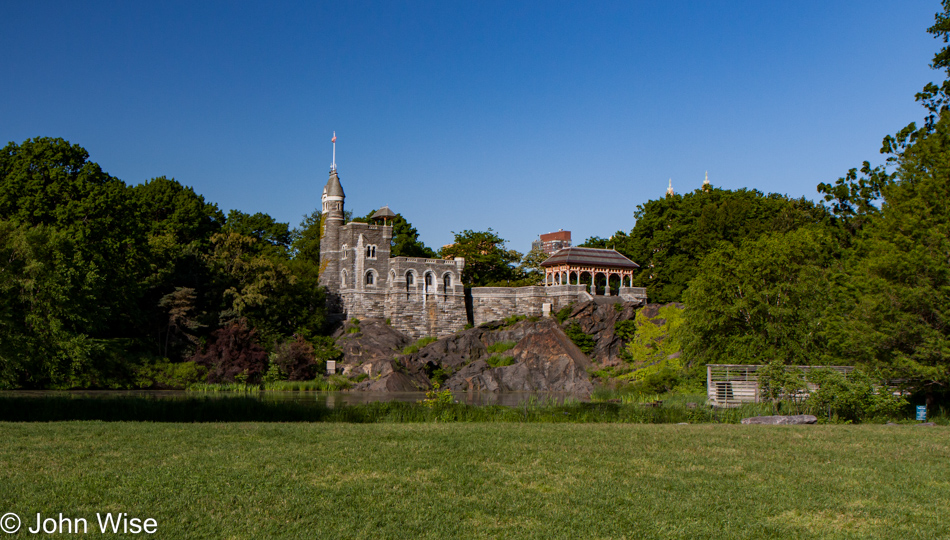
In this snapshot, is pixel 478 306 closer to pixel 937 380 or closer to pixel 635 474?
pixel 937 380

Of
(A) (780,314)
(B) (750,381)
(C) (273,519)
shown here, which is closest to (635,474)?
(C) (273,519)

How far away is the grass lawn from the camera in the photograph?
8227 millimetres

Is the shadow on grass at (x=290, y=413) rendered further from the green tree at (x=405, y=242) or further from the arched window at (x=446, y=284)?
the green tree at (x=405, y=242)

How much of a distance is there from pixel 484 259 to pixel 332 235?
15.9 metres

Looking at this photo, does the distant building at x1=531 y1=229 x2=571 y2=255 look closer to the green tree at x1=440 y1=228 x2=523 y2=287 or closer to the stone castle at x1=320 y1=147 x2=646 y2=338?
the green tree at x1=440 y1=228 x2=523 y2=287

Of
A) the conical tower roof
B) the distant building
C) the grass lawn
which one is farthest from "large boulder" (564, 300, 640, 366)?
the distant building

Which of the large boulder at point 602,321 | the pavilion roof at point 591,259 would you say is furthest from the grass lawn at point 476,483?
the pavilion roof at point 591,259

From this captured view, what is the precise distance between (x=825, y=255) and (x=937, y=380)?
15307 mm

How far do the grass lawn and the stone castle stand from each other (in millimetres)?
41888

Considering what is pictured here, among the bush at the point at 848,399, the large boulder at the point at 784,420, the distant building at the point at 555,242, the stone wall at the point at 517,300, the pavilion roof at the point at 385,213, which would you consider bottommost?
the large boulder at the point at 784,420

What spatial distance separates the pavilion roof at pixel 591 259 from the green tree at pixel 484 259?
11.4 meters

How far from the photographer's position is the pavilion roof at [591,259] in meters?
58.4

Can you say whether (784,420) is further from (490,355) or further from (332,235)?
(332,235)

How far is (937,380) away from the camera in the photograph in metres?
20.3
